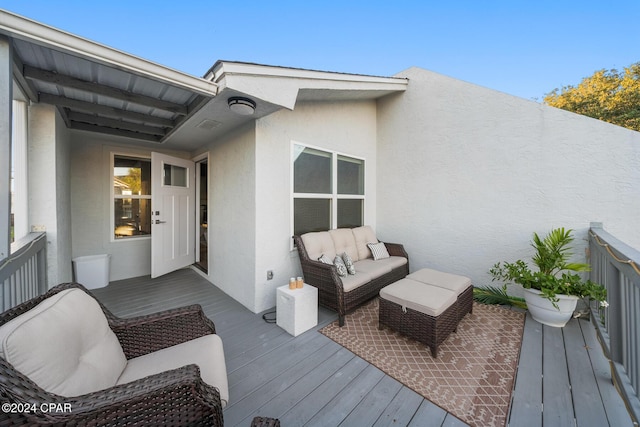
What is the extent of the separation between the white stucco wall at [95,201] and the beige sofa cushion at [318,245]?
149 inches

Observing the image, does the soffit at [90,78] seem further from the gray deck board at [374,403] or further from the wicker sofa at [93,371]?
Answer: the gray deck board at [374,403]

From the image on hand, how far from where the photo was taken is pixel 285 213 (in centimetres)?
356

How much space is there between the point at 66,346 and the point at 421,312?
102 inches

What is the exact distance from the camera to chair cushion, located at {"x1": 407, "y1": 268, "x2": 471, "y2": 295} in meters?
2.73

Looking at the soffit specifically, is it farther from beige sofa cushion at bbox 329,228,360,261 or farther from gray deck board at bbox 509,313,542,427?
gray deck board at bbox 509,313,542,427

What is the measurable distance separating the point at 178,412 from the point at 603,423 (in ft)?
8.94

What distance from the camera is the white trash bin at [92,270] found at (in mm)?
3938

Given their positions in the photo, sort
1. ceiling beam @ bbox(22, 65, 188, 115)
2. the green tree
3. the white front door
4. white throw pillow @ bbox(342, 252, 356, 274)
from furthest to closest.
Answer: the green tree
the white front door
white throw pillow @ bbox(342, 252, 356, 274)
ceiling beam @ bbox(22, 65, 188, 115)

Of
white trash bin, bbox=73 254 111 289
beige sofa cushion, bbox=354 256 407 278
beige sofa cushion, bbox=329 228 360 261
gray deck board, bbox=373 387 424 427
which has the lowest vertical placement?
gray deck board, bbox=373 387 424 427

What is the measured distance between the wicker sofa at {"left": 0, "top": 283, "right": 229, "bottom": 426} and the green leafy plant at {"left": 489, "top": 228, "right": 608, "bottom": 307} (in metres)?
3.62

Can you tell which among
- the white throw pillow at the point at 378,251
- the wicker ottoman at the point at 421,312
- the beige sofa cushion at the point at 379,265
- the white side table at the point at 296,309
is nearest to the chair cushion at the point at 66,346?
the white side table at the point at 296,309

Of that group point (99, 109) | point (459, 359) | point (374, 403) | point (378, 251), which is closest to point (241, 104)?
point (99, 109)

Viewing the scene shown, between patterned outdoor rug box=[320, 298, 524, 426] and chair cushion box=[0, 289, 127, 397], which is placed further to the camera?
patterned outdoor rug box=[320, 298, 524, 426]

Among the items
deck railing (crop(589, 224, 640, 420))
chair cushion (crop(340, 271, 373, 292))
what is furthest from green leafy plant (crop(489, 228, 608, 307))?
chair cushion (crop(340, 271, 373, 292))
